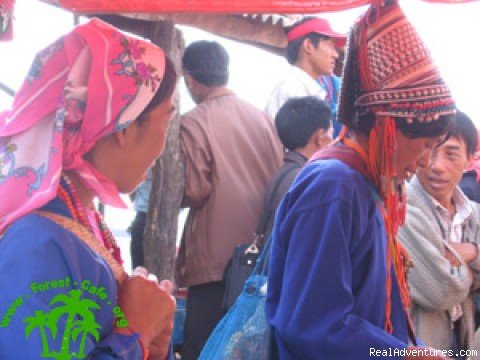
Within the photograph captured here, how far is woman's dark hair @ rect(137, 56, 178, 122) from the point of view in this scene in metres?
1.89

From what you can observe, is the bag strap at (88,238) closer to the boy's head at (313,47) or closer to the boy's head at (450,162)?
the boy's head at (450,162)

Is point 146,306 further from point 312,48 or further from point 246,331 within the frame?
point 312,48

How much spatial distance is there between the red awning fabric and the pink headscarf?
0.43 meters

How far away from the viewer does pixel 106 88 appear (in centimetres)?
178

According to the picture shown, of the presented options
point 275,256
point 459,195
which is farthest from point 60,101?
point 459,195

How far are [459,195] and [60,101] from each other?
2521mm

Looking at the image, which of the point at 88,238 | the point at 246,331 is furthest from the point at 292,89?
the point at 88,238

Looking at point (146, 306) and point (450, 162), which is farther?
point (450, 162)

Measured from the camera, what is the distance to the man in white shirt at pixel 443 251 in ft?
10.7

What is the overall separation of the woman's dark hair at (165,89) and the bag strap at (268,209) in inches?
67.6

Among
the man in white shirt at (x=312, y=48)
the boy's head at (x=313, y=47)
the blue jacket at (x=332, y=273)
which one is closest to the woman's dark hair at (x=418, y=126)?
the blue jacket at (x=332, y=273)

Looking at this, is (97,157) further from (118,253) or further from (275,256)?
(275,256)

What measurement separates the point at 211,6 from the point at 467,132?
1967 millimetres

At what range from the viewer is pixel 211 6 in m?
2.31
